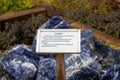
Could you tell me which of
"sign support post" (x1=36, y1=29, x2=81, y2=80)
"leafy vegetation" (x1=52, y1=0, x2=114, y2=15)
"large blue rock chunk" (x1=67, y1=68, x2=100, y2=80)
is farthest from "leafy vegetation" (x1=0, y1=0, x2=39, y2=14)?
"sign support post" (x1=36, y1=29, x2=81, y2=80)

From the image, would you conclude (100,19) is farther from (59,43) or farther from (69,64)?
(59,43)

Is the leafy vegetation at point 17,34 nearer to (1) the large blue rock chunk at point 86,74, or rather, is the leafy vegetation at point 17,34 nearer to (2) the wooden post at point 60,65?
(1) the large blue rock chunk at point 86,74

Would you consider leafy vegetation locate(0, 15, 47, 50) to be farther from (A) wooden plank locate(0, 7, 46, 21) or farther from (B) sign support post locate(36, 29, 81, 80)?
(B) sign support post locate(36, 29, 81, 80)

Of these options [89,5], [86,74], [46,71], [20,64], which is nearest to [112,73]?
[86,74]

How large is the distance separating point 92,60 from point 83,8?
8.30 feet

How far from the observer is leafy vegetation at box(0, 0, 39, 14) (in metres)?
7.99

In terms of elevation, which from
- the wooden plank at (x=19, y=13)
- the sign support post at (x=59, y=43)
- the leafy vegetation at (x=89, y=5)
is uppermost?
the leafy vegetation at (x=89, y=5)

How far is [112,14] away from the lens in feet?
24.2

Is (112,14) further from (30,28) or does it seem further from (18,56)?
(18,56)

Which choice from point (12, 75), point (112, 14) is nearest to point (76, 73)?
point (12, 75)

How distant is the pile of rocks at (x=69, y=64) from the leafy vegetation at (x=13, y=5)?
86.4 inches

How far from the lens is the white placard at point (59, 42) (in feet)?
15.4

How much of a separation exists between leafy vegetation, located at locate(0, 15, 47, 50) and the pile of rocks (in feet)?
2.77

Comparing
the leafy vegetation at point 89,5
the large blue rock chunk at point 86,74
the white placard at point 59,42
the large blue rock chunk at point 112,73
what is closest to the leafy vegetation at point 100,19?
the leafy vegetation at point 89,5
